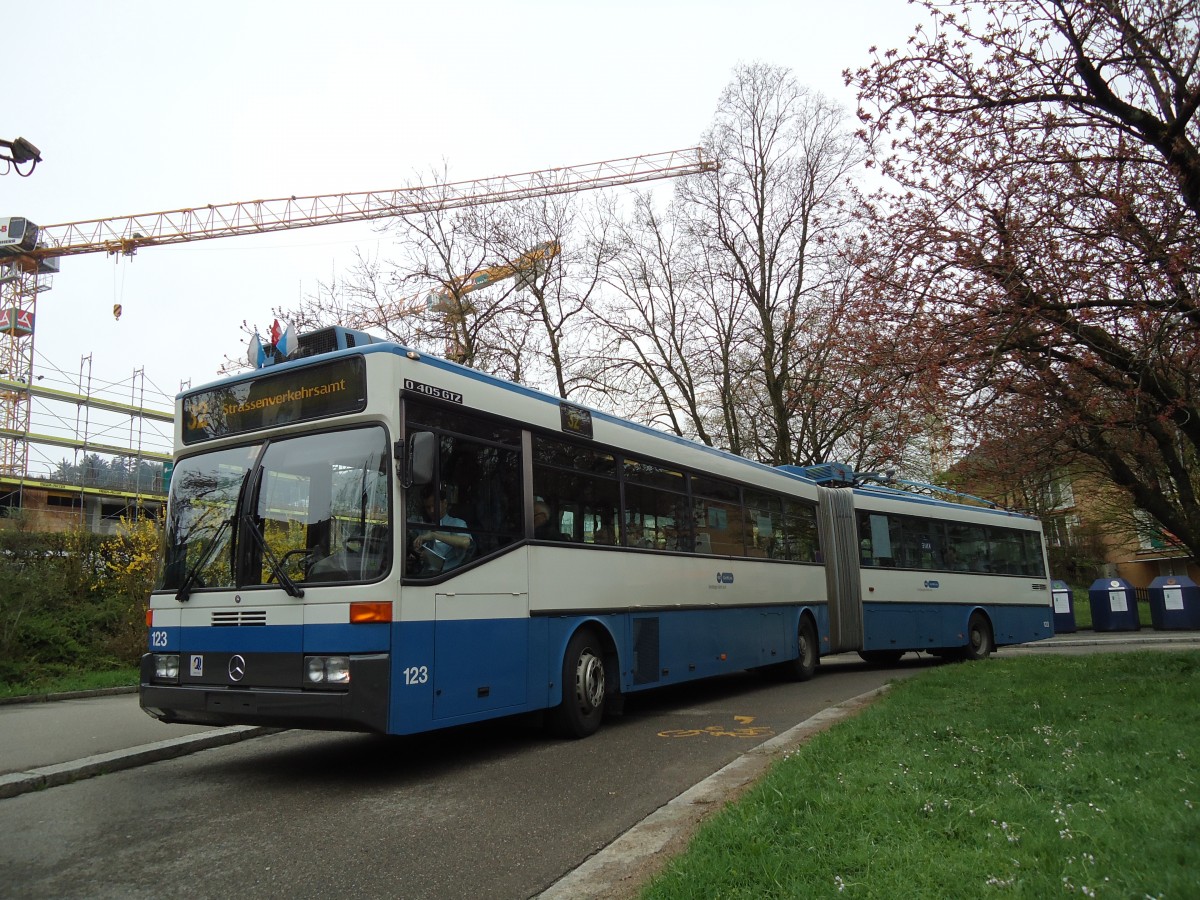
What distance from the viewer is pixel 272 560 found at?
6.94m

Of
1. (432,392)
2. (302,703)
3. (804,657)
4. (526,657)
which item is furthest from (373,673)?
(804,657)

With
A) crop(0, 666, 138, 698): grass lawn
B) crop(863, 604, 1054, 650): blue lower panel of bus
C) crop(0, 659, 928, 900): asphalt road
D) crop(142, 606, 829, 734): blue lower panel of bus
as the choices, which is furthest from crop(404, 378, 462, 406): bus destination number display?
crop(863, 604, 1054, 650): blue lower panel of bus

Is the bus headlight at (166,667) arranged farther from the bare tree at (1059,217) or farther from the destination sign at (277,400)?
the bare tree at (1059,217)

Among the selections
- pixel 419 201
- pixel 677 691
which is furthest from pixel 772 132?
pixel 677 691

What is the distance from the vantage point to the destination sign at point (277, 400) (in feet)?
23.2

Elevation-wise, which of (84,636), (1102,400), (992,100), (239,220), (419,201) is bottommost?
(84,636)

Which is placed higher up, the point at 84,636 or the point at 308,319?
the point at 308,319

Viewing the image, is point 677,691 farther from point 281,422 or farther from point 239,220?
point 239,220

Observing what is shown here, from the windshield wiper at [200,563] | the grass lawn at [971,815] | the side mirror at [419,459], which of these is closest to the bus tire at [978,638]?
the grass lawn at [971,815]

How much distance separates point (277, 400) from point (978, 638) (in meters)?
16.0

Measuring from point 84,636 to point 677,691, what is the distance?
944 centimetres

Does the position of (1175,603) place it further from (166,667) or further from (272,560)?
(166,667)

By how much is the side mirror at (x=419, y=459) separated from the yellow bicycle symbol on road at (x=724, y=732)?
4.06 metres

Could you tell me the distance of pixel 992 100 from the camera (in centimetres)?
952
